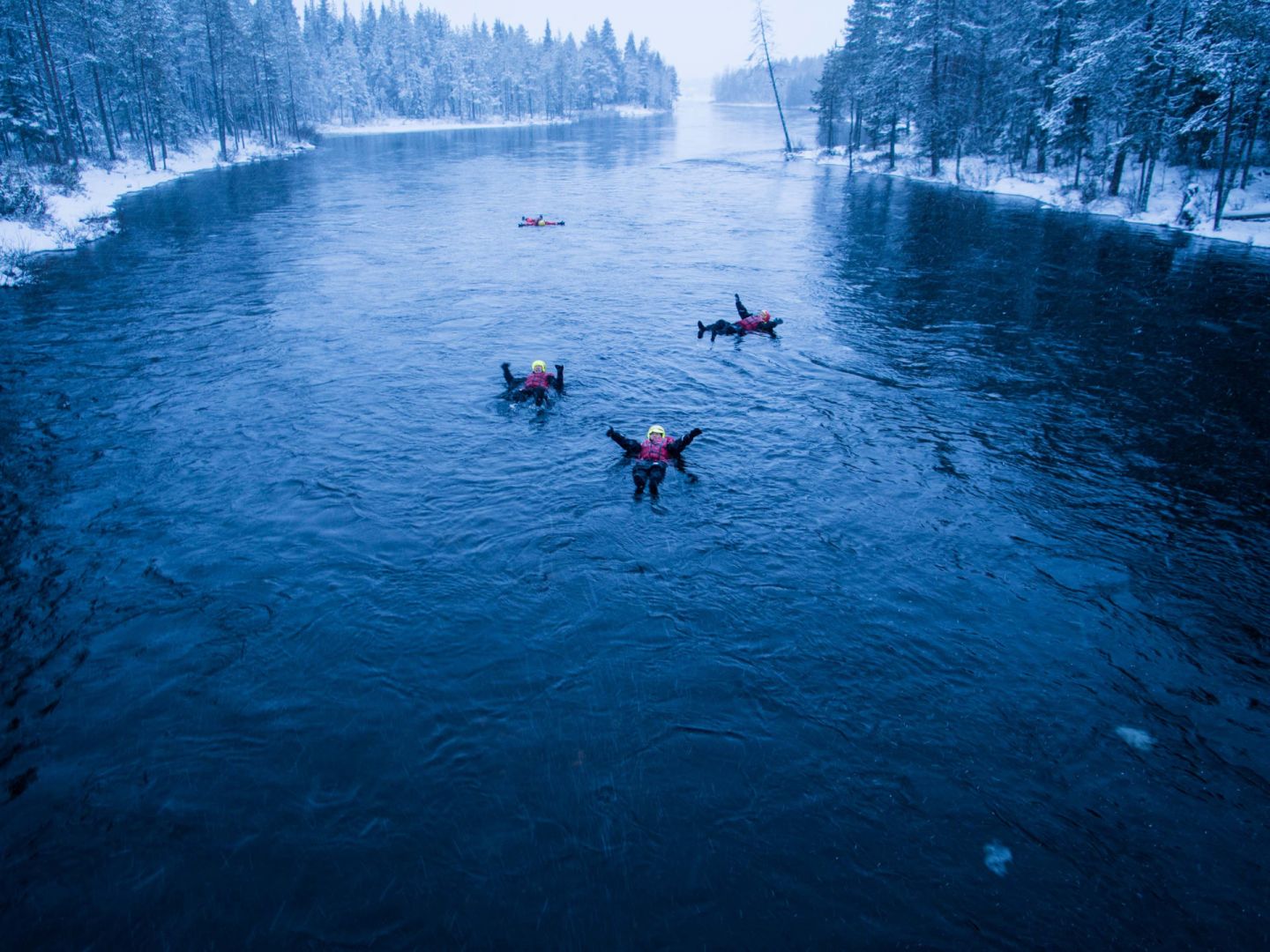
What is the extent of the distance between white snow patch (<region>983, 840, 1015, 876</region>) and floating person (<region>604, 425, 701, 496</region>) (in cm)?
973

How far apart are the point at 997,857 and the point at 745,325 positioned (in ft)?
72.1

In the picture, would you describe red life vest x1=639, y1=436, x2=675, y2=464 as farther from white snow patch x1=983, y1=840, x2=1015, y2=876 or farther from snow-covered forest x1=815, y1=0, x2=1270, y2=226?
snow-covered forest x1=815, y1=0, x2=1270, y2=226

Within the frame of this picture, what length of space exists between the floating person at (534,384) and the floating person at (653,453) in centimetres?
454

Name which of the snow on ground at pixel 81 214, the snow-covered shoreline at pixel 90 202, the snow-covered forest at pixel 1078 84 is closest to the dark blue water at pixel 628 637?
the snow on ground at pixel 81 214

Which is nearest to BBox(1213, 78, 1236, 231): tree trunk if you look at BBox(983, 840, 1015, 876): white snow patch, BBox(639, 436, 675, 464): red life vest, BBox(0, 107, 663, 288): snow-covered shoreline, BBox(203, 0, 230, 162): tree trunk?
BBox(639, 436, 675, 464): red life vest

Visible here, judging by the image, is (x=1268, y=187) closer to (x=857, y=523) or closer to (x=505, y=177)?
(x=857, y=523)

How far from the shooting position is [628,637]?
12.5 meters

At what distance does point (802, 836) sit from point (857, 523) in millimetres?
8078

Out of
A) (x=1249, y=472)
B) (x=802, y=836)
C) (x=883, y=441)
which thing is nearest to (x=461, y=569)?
(x=802, y=836)

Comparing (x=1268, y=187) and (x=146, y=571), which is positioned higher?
(x=1268, y=187)

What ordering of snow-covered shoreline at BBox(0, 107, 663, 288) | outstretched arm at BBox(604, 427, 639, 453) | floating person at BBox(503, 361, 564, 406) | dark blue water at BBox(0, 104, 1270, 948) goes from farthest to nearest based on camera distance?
snow-covered shoreline at BBox(0, 107, 663, 288)
floating person at BBox(503, 361, 564, 406)
outstretched arm at BBox(604, 427, 639, 453)
dark blue water at BBox(0, 104, 1270, 948)

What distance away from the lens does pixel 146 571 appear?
1374cm

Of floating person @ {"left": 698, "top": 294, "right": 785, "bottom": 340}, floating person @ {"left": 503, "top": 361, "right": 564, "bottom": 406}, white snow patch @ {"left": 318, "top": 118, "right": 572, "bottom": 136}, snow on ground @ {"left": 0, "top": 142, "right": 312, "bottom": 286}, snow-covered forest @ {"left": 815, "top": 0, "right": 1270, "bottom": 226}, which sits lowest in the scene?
floating person @ {"left": 503, "top": 361, "right": 564, "bottom": 406}

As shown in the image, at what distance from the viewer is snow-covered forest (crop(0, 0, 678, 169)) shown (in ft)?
189
